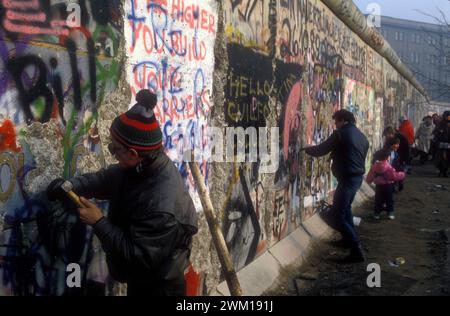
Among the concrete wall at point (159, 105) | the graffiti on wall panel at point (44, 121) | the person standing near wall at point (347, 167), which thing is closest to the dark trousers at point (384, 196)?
the concrete wall at point (159, 105)

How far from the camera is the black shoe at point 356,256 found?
6.59 meters

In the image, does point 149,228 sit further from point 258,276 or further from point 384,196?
point 384,196

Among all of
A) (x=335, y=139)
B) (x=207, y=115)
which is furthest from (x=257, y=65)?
(x=335, y=139)

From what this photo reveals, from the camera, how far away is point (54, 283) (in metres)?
2.98

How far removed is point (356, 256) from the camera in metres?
6.61

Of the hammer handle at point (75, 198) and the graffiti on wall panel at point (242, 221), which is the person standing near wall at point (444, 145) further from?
the hammer handle at point (75, 198)

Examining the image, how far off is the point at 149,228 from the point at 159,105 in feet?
5.10

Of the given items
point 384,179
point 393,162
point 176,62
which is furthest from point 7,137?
point 393,162

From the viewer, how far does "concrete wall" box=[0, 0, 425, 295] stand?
271cm

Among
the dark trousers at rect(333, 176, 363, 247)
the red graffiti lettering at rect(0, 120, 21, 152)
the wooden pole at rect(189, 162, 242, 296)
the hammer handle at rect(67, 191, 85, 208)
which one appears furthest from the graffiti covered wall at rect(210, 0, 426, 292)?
the red graffiti lettering at rect(0, 120, 21, 152)

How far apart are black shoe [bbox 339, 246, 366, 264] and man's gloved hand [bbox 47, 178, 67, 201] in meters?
4.65

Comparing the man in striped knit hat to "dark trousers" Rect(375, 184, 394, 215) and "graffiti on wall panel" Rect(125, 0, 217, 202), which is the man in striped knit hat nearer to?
"graffiti on wall panel" Rect(125, 0, 217, 202)

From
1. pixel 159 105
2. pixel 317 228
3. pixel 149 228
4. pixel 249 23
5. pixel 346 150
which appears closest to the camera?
pixel 149 228

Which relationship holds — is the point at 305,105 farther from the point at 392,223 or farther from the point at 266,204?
the point at 392,223
